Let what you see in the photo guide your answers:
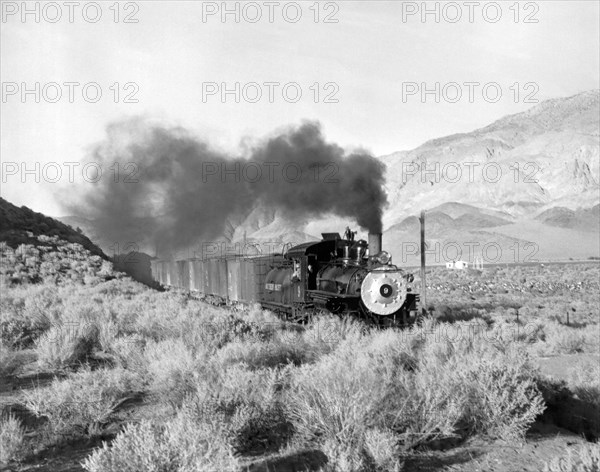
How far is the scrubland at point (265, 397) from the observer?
5922 mm

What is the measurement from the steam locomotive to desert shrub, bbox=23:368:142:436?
7.77 meters

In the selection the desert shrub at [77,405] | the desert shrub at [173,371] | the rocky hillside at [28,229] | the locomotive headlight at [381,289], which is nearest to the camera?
the desert shrub at [77,405]

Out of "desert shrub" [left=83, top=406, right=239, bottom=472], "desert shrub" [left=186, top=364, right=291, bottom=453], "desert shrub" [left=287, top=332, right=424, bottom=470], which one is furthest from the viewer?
"desert shrub" [left=186, top=364, right=291, bottom=453]

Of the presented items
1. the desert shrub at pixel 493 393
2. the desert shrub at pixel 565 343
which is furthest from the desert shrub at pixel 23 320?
the desert shrub at pixel 565 343

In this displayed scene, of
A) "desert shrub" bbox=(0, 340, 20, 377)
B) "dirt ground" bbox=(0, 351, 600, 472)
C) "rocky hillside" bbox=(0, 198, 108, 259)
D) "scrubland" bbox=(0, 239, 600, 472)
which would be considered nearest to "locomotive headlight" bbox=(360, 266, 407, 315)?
"scrubland" bbox=(0, 239, 600, 472)

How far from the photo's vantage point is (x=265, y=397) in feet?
24.3

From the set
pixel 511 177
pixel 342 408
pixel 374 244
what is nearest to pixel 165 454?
pixel 342 408

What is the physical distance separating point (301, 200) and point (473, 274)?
32269 millimetres

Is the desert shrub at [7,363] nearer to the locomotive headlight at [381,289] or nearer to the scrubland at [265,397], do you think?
the scrubland at [265,397]

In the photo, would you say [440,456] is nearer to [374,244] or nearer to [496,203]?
[374,244]

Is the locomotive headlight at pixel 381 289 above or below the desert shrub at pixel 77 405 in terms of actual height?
above

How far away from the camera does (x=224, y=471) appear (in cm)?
494

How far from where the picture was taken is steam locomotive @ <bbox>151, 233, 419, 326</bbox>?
590 inches

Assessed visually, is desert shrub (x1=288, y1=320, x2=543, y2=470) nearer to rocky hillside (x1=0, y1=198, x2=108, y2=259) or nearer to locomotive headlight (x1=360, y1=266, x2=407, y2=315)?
locomotive headlight (x1=360, y1=266, x2=407, y2=315)
